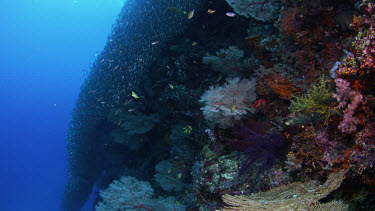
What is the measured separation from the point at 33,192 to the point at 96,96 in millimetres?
55564

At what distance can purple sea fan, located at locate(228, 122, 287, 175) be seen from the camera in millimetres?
3008

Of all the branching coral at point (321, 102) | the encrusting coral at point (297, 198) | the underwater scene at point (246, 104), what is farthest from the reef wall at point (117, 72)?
the encrusting coral at point (297, 198)

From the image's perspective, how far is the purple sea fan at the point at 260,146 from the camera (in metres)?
3.01

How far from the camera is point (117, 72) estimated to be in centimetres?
877

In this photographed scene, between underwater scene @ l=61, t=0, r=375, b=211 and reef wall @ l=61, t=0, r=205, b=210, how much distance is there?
0.20ft

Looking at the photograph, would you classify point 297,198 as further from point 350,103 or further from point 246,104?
point 246,104

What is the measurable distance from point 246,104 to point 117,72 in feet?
22.0

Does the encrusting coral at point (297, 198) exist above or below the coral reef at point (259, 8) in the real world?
below

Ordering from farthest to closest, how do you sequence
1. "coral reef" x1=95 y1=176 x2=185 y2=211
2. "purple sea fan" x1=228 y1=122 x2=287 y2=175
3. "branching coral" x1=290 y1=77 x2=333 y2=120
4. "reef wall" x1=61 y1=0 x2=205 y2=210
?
"reef wall" x1=61 y1=0 x2=205 y2=210 < "coral reef" x1=95 y1=176 x2=185 y2=211 < "purple sea fan" x1=228 y1=122 x2=287 y2=175 < "branching coral" x1=290 y1=77 x2=333 y2=120

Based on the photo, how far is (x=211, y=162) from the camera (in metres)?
4.12

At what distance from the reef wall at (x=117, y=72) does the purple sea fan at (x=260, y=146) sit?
495 cm

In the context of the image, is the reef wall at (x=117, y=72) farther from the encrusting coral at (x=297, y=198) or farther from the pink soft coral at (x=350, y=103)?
the encrusting coral at (x=297, y=198)

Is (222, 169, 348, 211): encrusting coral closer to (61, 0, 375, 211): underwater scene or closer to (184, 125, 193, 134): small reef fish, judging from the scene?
(61, 0, 375, 211): underwater scene

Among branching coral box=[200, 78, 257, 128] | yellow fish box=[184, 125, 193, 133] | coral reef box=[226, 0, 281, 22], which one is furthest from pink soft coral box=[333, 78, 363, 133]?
yellow fish box=[184, 125, 193, 133]
